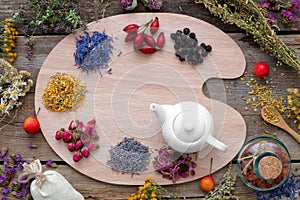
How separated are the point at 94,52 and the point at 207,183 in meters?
0.59

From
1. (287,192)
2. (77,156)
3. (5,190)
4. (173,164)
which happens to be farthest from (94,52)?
(287,192)

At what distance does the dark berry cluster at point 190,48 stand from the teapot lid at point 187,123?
0.72ft

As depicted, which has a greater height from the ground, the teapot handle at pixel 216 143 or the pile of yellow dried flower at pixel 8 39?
the pile of yellow dried flower at pixel 8 39

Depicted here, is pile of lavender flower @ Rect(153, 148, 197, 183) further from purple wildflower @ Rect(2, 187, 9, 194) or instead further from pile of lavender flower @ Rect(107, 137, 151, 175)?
purple wildflower @ Rect(2, 187, 9, 194)

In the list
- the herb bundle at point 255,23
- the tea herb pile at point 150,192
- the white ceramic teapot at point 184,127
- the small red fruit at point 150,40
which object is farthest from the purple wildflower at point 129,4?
the tea herb pile at point 150,192

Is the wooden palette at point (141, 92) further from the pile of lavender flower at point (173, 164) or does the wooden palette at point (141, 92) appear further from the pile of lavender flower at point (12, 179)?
the pile of lavender flower at point (12, 179)

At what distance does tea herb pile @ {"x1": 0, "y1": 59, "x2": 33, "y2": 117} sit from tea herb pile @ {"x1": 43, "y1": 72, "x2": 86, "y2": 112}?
0.08m

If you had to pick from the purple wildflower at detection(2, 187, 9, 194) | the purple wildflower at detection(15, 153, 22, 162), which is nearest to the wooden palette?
the purple wildflower at detection(15, 153, 22, 162)

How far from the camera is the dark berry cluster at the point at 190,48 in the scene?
5.14ft

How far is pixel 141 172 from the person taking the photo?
1.56 meters

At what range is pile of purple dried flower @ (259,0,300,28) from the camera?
158 cm

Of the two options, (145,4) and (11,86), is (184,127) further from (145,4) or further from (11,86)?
(11,86)

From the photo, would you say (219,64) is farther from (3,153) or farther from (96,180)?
(3,153)

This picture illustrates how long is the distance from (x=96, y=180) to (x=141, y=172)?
162mm
